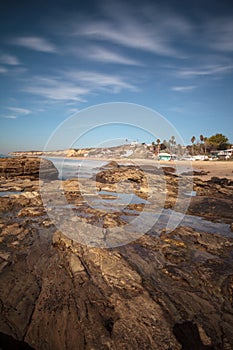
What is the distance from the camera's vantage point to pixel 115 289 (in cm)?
327

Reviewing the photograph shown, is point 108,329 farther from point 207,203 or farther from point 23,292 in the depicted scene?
point 207,203

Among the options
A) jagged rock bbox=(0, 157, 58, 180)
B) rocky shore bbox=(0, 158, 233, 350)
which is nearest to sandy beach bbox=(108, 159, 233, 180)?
jagged rock bbox=(0, 157, 58, 180)

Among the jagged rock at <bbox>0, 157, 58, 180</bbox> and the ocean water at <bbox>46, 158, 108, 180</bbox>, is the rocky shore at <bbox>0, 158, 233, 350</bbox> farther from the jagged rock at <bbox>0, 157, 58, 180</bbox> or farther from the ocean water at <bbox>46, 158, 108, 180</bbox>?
the ocean water at <bbox>46, 158, 108, 180</bbox>

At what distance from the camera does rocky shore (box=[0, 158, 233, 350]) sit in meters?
2.42

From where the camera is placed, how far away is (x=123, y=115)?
1080cm

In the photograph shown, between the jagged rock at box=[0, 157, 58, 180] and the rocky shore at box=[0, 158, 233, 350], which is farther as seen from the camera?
the jagged rock at box=[0, 157, 58, 180]

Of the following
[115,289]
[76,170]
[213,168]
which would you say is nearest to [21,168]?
[76,170]

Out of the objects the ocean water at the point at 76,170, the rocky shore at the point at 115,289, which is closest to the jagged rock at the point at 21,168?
the ocean water at the point at 76,170

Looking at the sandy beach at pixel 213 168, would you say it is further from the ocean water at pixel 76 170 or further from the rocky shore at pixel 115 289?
the rocky shore at pixel 115 289

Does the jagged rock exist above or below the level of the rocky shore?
above

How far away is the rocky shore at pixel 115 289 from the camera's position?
7.95 ft

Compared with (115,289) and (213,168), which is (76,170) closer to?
(213,168)

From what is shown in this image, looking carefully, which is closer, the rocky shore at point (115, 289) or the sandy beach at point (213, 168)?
the rocky shore at point (115, 289)

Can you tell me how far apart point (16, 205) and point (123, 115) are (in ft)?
22.9
